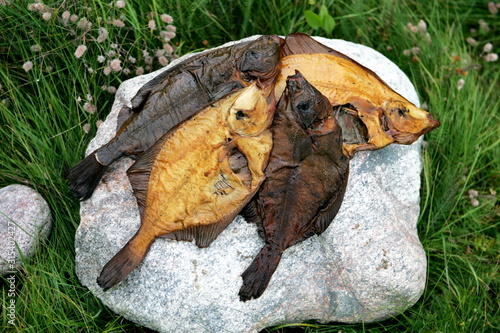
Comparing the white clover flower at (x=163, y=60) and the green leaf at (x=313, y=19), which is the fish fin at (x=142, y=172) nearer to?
the white clover flower at (x=163, y=60)

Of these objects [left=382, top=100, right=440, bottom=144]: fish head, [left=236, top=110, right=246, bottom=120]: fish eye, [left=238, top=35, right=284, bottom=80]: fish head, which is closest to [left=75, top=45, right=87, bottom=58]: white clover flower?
[left=238, top=35, right=284, bottom=80]: fish head

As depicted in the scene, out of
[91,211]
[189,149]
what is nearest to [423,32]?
[189,149]

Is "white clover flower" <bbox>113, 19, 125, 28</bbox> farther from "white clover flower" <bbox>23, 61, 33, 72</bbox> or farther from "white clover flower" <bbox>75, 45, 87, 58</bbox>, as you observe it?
"white clover flower" <bbox>23, 61, 33, 72</bbox>

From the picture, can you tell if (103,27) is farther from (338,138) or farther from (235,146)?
(338,138)

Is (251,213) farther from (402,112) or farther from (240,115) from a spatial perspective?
(402,112)

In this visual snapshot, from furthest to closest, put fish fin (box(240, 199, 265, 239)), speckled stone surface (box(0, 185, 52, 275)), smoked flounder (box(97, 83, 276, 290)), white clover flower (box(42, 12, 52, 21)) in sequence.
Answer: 1. white clover flower (box(42, 12, 52, 21))
2. speckled stone surface (box(0, 185, 52, 275))
3. fish fin (box(240, 199, 265, 239))
4. smoked flounder (box(97, 83, 276, 290))

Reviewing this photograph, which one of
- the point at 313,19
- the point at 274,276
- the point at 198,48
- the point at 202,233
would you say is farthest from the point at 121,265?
the point at 313,19
